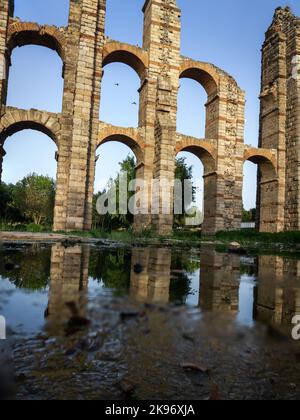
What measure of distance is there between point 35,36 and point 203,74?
9264 millimetres

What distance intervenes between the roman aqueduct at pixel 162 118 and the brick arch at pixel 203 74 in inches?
2.2

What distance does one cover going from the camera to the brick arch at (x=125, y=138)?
16.0 metres

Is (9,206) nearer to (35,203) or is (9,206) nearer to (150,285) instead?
(35,203)

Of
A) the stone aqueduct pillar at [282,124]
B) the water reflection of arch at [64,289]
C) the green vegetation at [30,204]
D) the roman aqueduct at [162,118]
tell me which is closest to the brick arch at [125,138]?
the roman aqueduct at [162,118]

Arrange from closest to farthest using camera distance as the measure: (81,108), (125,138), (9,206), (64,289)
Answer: (64,289), (81,108), (125,138), (9,206)

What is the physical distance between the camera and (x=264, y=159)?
805 inches

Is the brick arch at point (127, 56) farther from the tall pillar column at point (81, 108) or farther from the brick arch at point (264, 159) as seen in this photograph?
the brick arch at point (264, 159)

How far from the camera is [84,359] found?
1.29 m

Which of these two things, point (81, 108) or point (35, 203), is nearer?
point (81, 108)

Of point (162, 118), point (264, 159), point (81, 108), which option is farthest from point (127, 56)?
point (264, 159)

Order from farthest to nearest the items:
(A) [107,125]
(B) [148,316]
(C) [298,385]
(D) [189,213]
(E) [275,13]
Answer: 1. (D) [189,213]
2. (E) [275,13]
3. (A) [107,125]
4. (B) [148,316]
5. (C) [298,385]

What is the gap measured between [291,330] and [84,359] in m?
1.01
